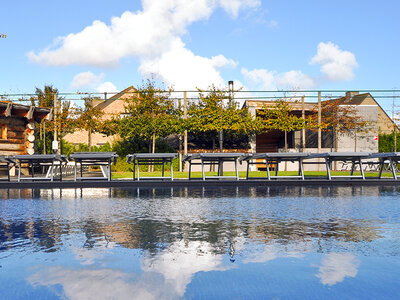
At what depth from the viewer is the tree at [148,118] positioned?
3000cm

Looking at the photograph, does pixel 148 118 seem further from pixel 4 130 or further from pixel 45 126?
pixel 4 130

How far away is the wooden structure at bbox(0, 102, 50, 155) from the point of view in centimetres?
2346

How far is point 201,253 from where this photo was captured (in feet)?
15.6

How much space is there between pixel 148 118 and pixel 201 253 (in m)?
25.7

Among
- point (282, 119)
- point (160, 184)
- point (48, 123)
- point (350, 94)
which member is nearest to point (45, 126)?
point (48, 123)

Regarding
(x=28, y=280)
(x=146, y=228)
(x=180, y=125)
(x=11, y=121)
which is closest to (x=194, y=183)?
(x=146, y=228)

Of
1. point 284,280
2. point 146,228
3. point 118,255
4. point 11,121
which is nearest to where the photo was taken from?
point 284,280

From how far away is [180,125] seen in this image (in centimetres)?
3081

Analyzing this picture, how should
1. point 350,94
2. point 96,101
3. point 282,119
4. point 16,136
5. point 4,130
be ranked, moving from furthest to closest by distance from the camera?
point 350,94
point 282,119
point 96,101
point 16,136
point 4,130

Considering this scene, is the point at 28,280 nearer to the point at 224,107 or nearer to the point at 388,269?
the point at 388,269

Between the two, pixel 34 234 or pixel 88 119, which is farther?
pixel 88 119

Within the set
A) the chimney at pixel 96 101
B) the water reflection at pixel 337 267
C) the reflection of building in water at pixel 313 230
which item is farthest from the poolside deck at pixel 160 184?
the chimney at pixel 96 101

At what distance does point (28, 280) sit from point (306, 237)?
129 inches

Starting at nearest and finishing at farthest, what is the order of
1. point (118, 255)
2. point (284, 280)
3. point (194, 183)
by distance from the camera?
point (284, 280), point (118, 255), point (194, 183)
